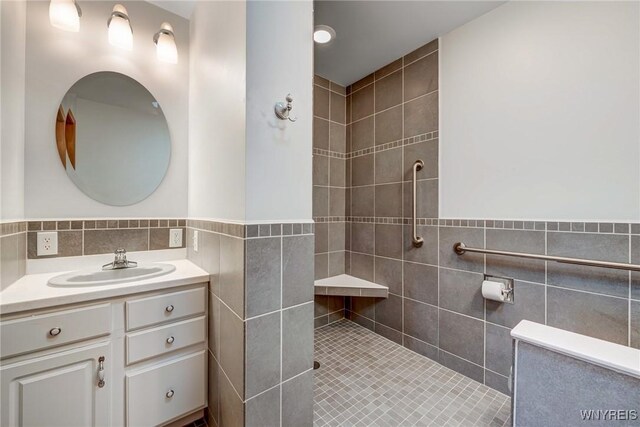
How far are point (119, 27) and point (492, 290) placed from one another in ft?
8.58

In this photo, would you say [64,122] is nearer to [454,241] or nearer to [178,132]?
[178,132]

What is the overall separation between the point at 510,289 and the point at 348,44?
204 cm

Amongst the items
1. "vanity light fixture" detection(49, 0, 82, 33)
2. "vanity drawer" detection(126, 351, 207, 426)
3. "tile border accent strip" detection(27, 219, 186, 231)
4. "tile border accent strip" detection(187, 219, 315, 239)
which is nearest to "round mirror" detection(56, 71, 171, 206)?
"tile border accent strip" detection(27, 219, 186, 231)

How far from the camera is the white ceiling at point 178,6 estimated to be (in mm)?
1607

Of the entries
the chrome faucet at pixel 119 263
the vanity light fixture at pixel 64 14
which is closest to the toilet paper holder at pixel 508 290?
the chrome faucet at pixel 119 263

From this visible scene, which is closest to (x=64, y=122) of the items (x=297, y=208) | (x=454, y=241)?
(x=297, y=208)

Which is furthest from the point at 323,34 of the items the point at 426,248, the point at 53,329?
the point at 53,329

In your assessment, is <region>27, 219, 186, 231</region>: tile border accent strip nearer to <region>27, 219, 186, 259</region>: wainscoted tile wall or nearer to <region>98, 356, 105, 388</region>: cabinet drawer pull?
<region>27, 219, 186, 259</region>: wainscoted tile wall

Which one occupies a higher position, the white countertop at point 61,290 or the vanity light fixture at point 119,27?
the vanity light fixture at point 119,27

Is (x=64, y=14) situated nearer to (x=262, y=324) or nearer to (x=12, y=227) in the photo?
(x=12, y=227)

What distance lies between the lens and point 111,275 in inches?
55.2

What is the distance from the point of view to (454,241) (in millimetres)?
1814

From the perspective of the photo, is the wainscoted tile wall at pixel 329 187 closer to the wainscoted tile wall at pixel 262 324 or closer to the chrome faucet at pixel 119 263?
the wainscoted tile wall at pixel 262 324

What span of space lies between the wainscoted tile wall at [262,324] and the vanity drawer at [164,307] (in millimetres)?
92
